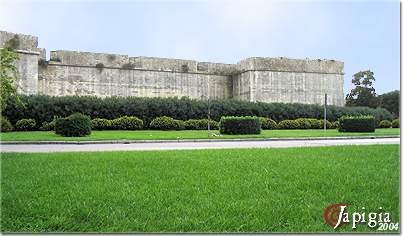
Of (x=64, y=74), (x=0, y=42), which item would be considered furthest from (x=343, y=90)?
(x=0, y=42)

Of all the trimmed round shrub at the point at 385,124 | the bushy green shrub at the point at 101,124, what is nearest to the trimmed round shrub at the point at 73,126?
the bushy green shrub at the point at 101,124

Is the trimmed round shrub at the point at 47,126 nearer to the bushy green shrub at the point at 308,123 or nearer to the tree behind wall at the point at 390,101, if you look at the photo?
the bushy green shrub at the point at 308,123

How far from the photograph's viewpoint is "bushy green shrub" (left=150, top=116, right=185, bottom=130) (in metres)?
26.4

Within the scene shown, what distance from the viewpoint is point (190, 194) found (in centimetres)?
484

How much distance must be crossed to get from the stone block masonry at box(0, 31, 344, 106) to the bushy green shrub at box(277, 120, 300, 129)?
3990 millimetres

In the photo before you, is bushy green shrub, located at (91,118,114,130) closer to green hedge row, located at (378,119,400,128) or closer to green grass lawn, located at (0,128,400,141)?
green grass lawn, located at (0,128,400,141)

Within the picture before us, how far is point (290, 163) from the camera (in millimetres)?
6875

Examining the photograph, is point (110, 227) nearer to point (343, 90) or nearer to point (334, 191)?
point (334, 191)

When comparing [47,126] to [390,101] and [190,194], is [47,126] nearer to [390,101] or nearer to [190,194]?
[190,194]

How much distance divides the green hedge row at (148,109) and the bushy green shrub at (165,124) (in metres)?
0.90

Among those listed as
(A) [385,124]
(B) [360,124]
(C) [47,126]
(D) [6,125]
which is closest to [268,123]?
(B) [360,124]

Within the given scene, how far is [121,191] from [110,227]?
104 cm

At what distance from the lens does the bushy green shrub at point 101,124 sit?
2478 cm

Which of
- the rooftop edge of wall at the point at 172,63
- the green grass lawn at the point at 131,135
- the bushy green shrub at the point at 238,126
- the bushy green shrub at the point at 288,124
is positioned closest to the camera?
the green grass lawn at the point at 131,135
